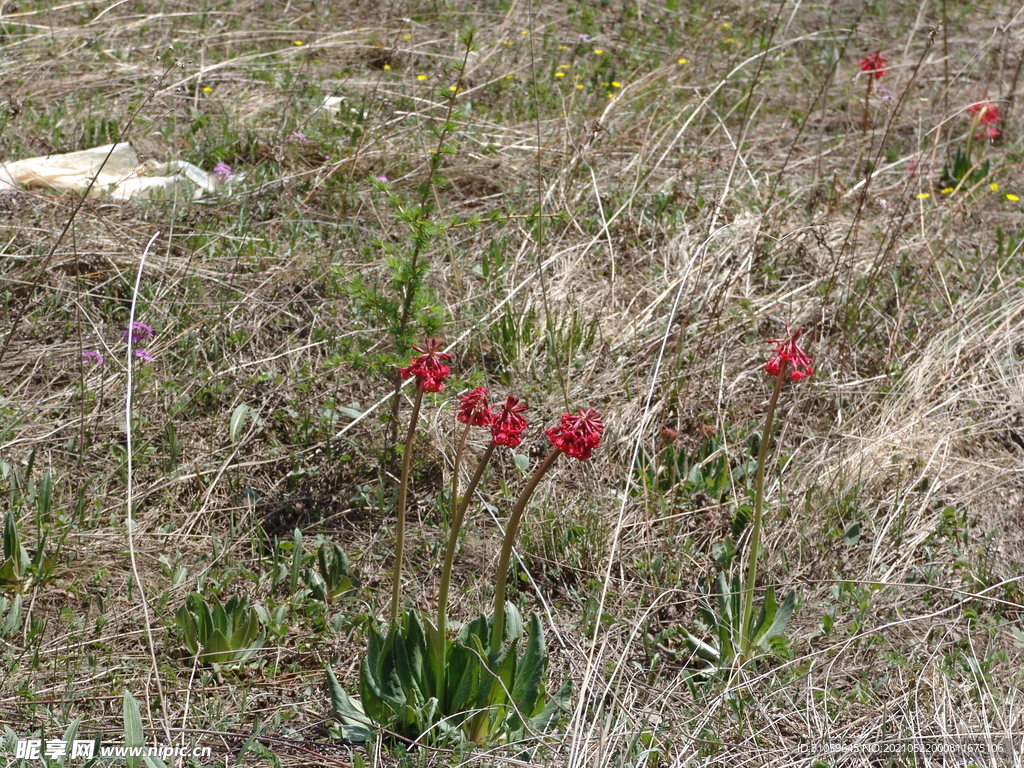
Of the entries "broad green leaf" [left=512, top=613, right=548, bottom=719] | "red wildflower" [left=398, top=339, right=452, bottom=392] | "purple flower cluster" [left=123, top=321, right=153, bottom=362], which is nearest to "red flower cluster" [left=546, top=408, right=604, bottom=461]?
"red wildflower" [left=398, top=339, right=452, bottom=392]

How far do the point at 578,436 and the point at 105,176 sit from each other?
10.4 ft

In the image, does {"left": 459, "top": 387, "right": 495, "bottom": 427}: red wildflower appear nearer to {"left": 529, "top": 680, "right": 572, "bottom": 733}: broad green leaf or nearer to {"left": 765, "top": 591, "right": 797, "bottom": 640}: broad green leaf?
{"left": 529, "top": 680, "right": 572, "bottom": 733}: broad green leaf

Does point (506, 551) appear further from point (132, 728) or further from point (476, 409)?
point (132, 728)

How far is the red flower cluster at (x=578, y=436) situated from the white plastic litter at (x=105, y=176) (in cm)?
249

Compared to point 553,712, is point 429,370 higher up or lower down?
higher up

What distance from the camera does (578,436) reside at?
5.48ft

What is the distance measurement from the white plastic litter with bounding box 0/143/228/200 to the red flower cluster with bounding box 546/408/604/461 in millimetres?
2489

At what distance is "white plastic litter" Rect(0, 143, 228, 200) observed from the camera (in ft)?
12.2

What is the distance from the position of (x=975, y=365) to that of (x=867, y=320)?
17.2 inches

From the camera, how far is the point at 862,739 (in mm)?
2029

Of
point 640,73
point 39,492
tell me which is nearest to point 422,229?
point 39,492

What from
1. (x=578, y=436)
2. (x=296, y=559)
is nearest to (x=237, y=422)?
(x=296, y=559)

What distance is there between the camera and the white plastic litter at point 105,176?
3.72 metres

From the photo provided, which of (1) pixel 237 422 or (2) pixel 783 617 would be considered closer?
(2) pixel 783 617
